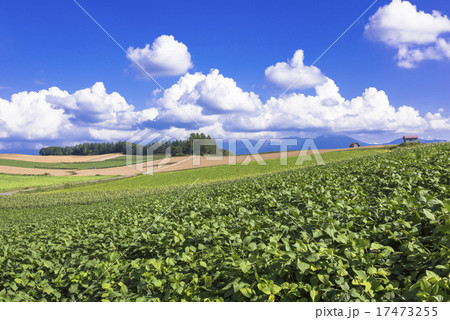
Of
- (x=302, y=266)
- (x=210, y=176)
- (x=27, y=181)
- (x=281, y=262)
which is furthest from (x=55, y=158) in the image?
(x=302, y=266)

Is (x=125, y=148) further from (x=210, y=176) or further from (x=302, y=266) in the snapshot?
(x=302, y=266)

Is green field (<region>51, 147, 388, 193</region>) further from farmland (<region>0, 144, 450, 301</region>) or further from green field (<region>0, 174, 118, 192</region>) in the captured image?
farmland (<region>0, 144, 450, 301</region>)

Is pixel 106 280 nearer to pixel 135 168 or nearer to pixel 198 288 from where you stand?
pixel 198 288

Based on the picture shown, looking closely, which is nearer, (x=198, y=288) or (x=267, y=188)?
(x=198, y=288)

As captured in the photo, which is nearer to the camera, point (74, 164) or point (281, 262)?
point (281, 262)

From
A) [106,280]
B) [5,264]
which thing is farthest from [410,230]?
[5,264]

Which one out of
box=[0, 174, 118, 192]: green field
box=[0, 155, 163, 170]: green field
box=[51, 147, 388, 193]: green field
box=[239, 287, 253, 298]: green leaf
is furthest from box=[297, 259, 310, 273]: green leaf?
box=[0, 155, 163, 170]: green field

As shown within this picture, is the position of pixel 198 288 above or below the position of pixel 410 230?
below

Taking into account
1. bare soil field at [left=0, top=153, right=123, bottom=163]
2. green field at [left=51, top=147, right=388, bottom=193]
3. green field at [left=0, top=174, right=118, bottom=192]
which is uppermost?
bare soil field at [left=0, top=153, right=123, bottom=163]

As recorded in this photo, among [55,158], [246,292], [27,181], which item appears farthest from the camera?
[55,158]

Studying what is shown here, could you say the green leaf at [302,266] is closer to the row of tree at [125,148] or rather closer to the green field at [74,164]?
the row of tree at [125,148]

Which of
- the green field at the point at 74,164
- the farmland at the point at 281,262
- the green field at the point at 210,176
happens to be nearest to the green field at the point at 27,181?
the green field at the point at 74,164
